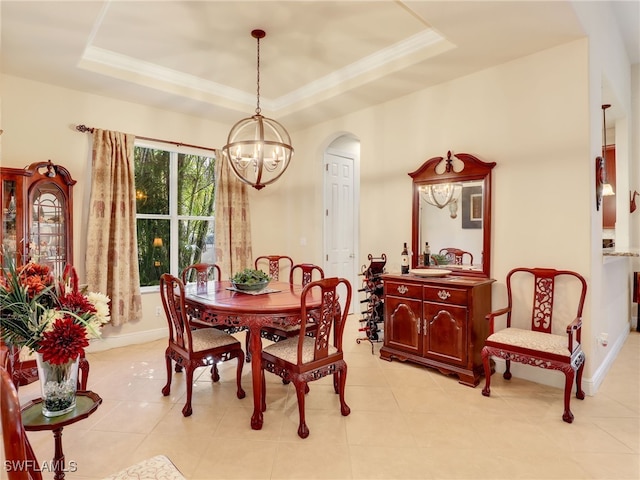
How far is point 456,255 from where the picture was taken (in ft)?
11.8

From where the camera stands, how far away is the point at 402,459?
6.62 feet

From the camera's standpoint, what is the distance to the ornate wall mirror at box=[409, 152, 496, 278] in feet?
11.0

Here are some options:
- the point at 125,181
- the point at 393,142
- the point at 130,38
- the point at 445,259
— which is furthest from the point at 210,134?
the point at 445,259

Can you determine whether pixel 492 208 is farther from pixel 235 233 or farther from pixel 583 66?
pixel 235 233

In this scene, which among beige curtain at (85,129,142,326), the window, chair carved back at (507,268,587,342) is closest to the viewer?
chair carved back at (507,268,587,342)

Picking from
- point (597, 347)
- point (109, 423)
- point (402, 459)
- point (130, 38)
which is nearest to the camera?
point (402, 459)

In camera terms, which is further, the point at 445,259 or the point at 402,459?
the point at 445,259

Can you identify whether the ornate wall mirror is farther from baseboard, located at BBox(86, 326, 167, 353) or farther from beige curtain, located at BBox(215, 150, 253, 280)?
baseboard, located at BBox(86, 326, 167, 353)

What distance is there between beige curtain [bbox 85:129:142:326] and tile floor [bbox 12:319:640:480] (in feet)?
3.47

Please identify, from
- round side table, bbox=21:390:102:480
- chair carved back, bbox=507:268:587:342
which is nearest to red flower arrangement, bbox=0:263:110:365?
round side table, bbox=21:390:102:480

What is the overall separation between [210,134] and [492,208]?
3623 millimetres

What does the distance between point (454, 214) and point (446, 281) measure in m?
0.80

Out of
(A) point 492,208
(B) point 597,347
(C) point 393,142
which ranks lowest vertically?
(B) point 597,347

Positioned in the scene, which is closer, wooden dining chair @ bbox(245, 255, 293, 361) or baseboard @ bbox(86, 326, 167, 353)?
wooden dining chair @ bbox(245, 255, 293, 361)
